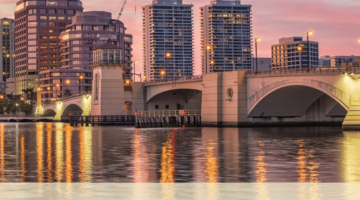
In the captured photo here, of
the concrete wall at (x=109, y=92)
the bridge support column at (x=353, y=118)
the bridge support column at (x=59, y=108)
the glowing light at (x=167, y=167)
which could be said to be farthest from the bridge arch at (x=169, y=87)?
the glowing light at (x=167, y=167)

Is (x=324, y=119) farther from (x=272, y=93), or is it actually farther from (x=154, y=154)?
(x=154, y=154)

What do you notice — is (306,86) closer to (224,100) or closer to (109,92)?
(224,100)

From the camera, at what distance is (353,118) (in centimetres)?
8244

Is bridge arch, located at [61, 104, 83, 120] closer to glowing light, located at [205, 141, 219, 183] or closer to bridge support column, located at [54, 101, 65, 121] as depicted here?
bridge support column, located at [54, 101, 65, 121]

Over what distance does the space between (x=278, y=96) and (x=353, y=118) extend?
18.2m

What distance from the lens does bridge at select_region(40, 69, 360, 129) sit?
84812 mm

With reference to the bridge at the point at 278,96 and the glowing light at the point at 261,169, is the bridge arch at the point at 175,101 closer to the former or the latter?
the bridge at the point at 278,96

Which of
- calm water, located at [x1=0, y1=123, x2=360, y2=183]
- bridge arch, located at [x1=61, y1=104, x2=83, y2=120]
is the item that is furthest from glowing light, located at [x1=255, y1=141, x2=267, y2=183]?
bridge arch, located at [x1=61, y1=104, x2=83, y2=120]

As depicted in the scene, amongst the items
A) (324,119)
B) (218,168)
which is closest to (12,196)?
(218,168)

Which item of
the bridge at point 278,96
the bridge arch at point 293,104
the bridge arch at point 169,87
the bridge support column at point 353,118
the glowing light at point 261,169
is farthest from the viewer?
the bridge arch at point 169,87

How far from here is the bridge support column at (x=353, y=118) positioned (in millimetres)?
81875

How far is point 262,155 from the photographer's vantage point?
41531 millimetres

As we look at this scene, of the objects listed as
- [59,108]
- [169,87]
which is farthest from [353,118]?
[59,108]

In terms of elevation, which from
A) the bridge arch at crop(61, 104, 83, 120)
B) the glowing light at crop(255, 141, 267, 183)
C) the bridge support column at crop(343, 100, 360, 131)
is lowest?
the glowing light at crop(255, 141, 267, 183)
